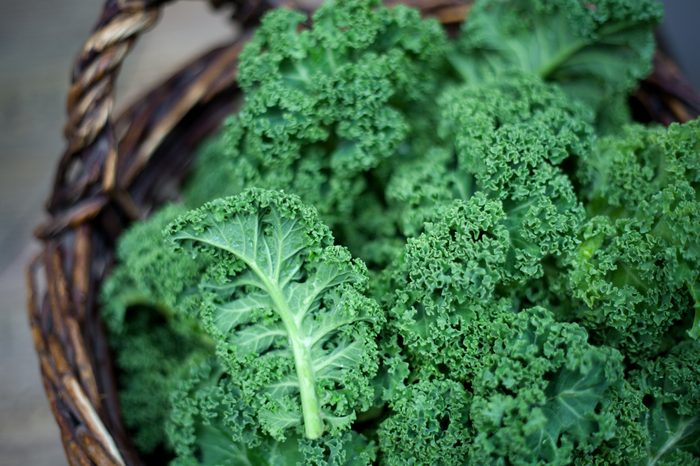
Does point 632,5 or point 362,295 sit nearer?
point 362,295

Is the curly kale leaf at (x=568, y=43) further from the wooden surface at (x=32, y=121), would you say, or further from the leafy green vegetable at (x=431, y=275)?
the wooden surface at (x=32, y=121)

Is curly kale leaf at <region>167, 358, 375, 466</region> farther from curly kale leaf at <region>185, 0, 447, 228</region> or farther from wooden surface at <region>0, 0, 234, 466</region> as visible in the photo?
wooden surface at <region>0, 0, 234, 466</region>

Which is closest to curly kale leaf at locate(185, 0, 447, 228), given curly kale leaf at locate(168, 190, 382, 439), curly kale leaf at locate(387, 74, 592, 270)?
curly kale leaf at locate(387, 74, 592, 270)

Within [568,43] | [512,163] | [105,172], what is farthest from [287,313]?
[568,43]

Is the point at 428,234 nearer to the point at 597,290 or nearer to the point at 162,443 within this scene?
the point at 597,290

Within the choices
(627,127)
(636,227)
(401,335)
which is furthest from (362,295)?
(627,127)

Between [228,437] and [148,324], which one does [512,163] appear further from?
[148,324]
